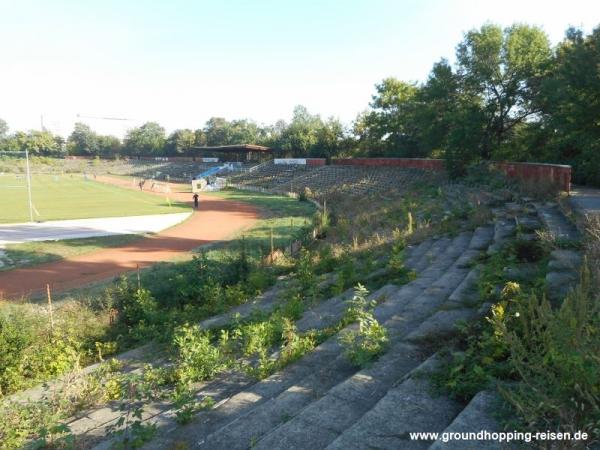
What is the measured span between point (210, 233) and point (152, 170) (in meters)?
82.0

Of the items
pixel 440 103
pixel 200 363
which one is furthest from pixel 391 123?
pixel 200 363

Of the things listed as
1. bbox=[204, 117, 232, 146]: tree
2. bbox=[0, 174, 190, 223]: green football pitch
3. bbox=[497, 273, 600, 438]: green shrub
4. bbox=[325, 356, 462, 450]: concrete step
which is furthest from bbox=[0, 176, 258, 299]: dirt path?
bbox=[204, 117, 232, 146]: tree

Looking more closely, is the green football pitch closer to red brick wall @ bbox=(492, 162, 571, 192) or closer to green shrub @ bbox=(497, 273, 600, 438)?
red brick wall @ bbox=(492, 162, 571, 192)

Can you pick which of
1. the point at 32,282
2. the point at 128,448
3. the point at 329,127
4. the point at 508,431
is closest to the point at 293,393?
the point at 128,448

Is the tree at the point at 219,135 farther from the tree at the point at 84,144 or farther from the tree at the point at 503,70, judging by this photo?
the tree at the point at 503,70

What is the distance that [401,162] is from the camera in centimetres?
4359

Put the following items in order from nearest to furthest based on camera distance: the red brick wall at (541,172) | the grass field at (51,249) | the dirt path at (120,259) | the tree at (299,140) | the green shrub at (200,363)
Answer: the green shrub at (200,363), the red brick wall at (541,172), the dirt path at (120,259), the grass field at (51,249), the tree at (299,140)

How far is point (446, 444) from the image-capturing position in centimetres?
348

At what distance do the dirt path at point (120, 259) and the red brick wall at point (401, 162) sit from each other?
57.2 feet

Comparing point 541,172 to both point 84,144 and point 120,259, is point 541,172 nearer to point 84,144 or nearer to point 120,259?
point 120,259

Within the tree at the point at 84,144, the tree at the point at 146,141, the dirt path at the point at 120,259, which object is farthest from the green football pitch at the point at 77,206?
the tree at the point at 84,144

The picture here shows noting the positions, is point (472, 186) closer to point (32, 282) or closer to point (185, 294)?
point (185, 294)

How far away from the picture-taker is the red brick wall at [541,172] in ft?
50.3

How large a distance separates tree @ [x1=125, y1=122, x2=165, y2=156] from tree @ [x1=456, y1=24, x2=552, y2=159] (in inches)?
4160
